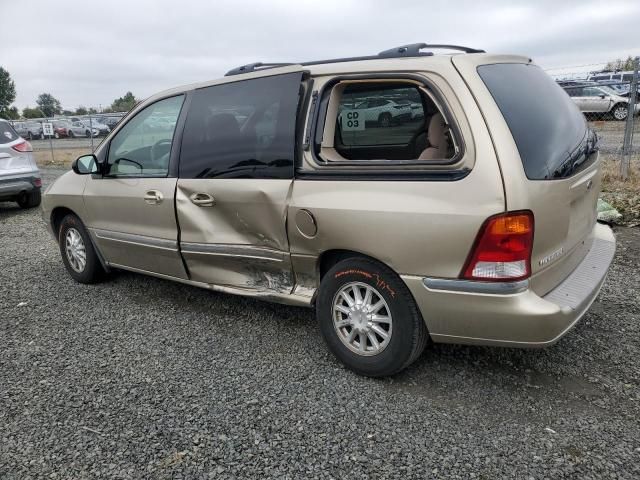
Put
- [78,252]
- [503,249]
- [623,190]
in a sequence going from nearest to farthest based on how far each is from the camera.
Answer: [503,249], [78,252], [623,190]

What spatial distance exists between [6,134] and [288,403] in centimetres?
830

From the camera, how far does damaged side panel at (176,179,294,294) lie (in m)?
3.27

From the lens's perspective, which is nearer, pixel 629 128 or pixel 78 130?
pixel 629 128

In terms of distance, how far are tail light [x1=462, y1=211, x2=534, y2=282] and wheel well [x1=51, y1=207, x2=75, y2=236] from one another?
3.90 metres

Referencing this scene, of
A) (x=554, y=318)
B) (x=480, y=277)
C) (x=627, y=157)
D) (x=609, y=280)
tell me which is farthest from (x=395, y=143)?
(x=627, y=157)

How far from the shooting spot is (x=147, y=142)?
Answer: 4164 millimetres

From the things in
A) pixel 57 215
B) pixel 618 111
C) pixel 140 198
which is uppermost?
pixel 618 111

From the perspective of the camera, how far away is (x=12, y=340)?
3840mm

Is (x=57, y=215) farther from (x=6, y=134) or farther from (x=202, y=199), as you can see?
(x=6, y=134)

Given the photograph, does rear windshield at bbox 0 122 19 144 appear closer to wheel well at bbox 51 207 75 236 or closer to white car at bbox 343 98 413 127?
wheel well at bbox 51 207 75 236

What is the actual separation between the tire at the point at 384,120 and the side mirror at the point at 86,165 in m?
2.46

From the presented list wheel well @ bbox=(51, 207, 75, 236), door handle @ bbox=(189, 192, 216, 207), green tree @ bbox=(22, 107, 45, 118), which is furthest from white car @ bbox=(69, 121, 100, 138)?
green tree @ bbox=(22, 107, 45, 118)

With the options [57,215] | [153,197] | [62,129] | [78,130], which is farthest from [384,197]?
[62,129]

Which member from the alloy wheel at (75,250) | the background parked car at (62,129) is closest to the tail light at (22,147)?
the alloy wheel at (75,250)
